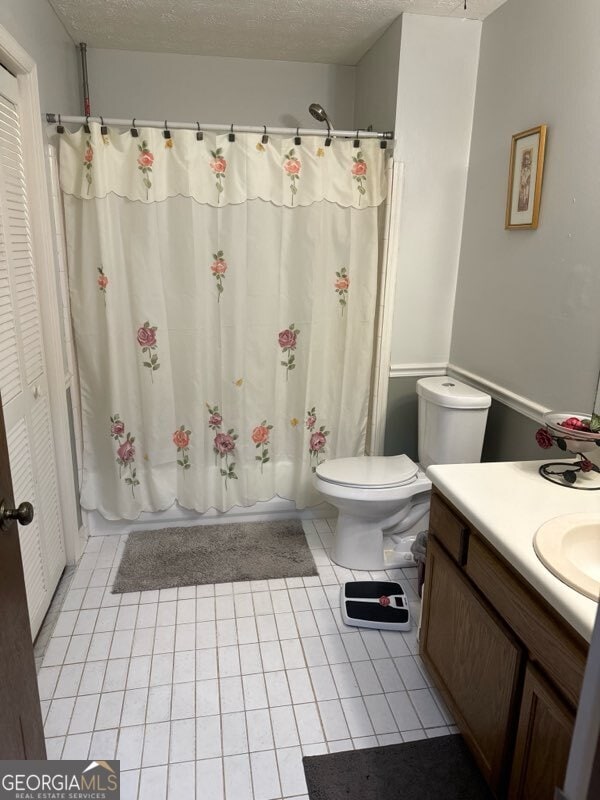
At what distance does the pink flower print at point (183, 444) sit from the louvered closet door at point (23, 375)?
596 millimetres

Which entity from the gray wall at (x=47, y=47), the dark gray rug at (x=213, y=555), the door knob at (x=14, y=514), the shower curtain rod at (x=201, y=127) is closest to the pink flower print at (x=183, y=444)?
the dark gray rug at (x=213, y=555)

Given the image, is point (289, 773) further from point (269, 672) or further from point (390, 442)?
point (390, 442)

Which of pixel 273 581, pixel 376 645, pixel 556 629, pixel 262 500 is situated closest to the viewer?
pixel 556 629

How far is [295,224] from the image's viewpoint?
2473 mm

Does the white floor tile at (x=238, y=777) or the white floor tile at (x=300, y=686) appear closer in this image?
the white floor tile at (x=238, y=777)

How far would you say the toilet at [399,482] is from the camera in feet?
7.42

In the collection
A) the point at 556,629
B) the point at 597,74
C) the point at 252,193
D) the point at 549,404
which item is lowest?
the point at 556,629

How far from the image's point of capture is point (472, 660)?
1.41 m

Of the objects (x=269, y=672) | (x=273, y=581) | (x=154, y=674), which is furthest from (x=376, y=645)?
A: (x=154, y=674)

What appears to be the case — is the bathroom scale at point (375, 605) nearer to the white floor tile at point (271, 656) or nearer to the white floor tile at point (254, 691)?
the white floor tile at point (271, 656)

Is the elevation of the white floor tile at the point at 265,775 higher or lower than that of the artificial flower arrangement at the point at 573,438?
lower

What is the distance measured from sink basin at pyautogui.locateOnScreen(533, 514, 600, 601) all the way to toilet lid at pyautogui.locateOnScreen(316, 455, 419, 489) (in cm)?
102

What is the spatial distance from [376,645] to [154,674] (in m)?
0.79

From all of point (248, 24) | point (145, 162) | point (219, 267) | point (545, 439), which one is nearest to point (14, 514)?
point (545, 439)
